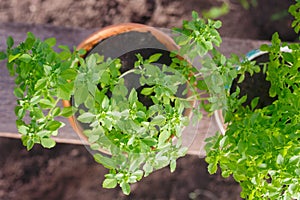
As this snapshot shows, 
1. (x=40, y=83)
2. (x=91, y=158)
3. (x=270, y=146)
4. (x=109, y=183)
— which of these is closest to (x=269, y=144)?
(x=270, y=146)

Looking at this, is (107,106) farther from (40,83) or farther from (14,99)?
(14,99)

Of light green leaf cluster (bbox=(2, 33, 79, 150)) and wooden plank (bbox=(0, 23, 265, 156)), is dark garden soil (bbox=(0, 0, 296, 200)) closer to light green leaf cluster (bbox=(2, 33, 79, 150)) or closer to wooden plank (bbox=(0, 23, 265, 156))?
wooden plank (bbox=(0, 23, 265, 156))

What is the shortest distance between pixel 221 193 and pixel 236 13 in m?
0.66

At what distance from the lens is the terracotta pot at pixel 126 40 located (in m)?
1.28

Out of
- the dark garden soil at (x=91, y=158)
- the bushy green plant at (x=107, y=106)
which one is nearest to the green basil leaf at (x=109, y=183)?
the bushy green plant at (x=107, y=106)

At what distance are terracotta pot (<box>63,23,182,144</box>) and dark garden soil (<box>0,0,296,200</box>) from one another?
335 millimetres

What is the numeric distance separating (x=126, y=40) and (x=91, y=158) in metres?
0.52

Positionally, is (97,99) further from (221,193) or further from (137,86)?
(221,193)

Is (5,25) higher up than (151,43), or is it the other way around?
(151,43)

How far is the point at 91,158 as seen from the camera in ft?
5.35

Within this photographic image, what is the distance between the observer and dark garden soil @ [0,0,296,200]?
160cm

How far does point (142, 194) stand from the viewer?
167cm

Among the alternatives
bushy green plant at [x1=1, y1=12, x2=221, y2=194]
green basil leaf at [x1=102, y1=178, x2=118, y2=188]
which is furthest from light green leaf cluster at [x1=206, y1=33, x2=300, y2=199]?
green basil leaf at [x1=102, y1=178, x2=118, y2=188]

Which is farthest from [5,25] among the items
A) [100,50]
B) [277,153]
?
[277,153]
